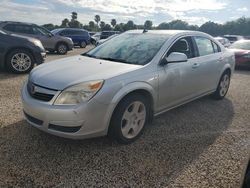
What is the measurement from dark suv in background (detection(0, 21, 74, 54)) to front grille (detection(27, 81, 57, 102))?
387 inches

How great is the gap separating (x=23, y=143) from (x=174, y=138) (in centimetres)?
213

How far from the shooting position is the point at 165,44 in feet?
13.7

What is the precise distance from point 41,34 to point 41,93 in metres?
12.1

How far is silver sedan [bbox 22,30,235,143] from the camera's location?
316cm

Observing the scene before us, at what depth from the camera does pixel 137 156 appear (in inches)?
133

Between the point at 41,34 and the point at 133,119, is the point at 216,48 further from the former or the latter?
the point at 41,34

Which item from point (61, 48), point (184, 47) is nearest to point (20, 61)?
point (184, 47)

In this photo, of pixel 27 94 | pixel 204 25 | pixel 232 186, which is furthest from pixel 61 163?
pixel 204 25

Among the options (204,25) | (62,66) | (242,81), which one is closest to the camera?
(62,66)

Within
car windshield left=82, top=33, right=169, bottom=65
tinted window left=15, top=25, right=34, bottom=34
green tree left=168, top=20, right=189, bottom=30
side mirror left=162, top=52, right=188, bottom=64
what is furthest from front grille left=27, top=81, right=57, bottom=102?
green tree left=168, top=20, right=189, bottom=30

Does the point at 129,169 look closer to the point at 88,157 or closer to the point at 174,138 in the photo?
the point at 88,157

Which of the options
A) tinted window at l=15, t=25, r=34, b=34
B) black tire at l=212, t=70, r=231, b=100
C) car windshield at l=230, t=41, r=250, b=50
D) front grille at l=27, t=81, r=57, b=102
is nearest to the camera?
front grille at l=27, t=81, r=57, b=102

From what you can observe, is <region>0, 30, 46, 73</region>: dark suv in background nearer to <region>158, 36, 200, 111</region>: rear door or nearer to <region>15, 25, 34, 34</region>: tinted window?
<region>158, 36, 200, 111</region>: rear door

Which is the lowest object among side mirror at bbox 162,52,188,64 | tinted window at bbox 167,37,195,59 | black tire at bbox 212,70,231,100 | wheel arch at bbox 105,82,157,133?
black tire at bbox 212,70,231,100
